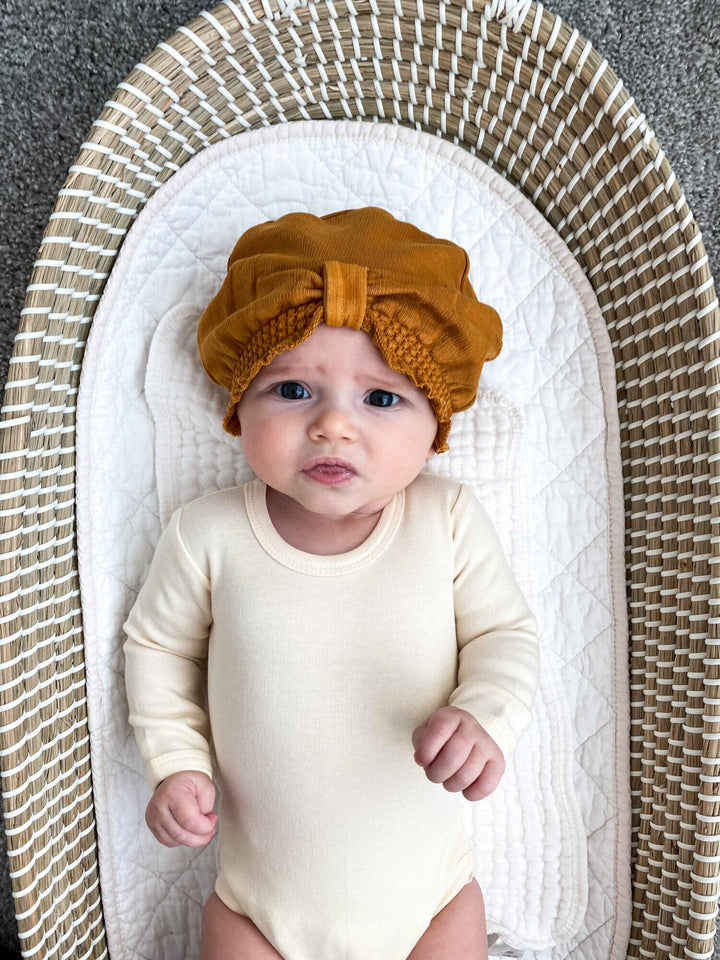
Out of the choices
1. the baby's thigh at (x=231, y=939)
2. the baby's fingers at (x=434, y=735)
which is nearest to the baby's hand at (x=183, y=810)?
the baby's thigh at (x=231, y=939)

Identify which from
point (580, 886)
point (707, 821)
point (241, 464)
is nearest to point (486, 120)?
point (241, 464)

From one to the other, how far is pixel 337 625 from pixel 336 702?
0.09 meters

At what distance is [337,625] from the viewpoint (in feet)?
3.29

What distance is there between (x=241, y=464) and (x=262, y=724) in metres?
0.36

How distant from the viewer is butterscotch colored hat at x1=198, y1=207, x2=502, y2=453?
89 cm

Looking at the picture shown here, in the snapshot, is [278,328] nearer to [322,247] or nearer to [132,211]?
[322,247]

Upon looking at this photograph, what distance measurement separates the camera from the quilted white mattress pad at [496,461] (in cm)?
117

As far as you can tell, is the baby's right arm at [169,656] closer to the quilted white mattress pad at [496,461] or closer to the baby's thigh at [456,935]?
the quilted white mattress pad at [496,461]

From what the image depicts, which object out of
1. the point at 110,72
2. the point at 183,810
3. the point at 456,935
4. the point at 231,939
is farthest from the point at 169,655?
the point at 110,72

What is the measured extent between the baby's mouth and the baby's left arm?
19 cm

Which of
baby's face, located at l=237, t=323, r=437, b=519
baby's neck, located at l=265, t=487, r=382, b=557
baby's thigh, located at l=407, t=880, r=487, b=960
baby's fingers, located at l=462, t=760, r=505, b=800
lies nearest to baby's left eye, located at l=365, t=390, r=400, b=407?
baby's face, located at l=237, t=323, r=437, b=519

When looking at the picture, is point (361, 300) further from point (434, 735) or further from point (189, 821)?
point (189, 821)

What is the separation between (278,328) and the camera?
0.91m

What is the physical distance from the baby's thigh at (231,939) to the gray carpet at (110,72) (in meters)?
0.94
